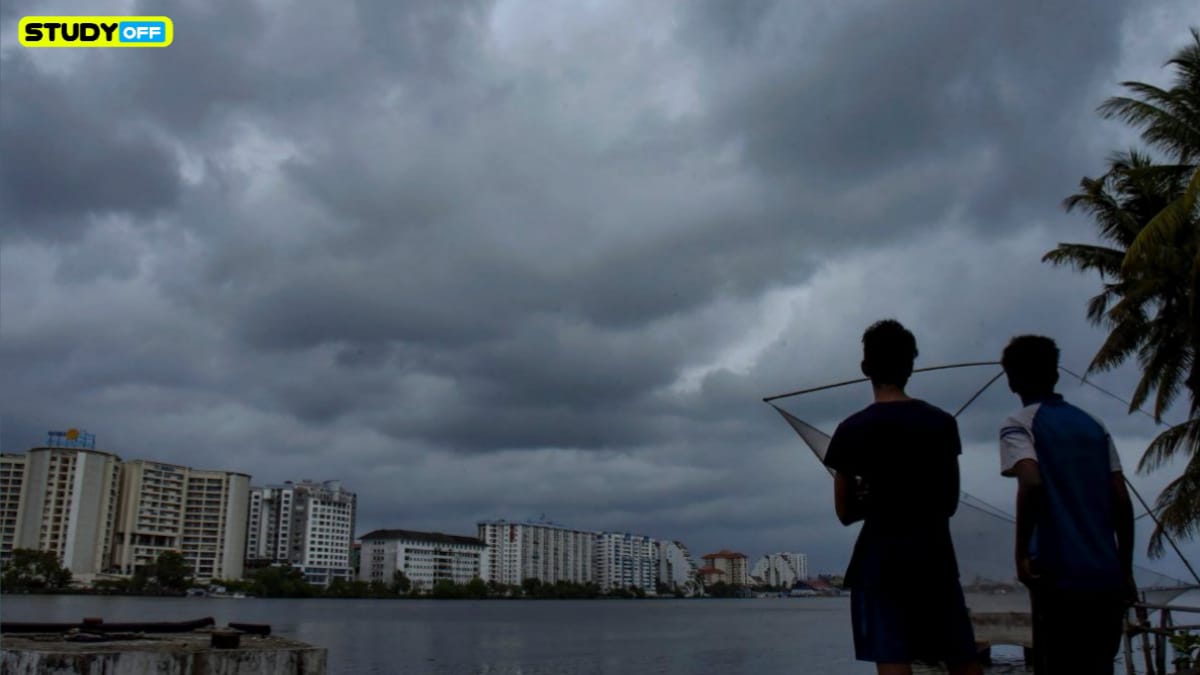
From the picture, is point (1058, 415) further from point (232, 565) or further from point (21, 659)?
point (232, 565)

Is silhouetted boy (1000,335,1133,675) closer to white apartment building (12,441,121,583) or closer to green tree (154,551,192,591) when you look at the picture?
green tree (154,551,192,591)

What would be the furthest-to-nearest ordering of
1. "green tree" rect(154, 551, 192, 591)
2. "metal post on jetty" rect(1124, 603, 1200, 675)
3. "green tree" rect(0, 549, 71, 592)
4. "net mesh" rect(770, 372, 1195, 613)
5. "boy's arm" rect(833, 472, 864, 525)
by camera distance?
"green tree" rect(154, 551, 192, 591) < "green tree" rect(0, 549, 71, 592) < "net mesh" rect(770, 372, 1195, 613) < "metal post on jetty" rect(1124, 603, 1200, 675) < "boy's arm" rect(833, 472, 864, 525)

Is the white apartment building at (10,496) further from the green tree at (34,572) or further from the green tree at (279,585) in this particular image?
the green tree at (279,585)

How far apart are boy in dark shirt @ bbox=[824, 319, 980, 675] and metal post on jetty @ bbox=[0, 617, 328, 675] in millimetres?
6937

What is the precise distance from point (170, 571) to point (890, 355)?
186518 millimetres

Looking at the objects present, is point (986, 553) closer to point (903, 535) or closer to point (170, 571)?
point (903, 535)

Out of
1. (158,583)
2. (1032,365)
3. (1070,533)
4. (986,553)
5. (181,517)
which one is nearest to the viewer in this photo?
(1070,533)

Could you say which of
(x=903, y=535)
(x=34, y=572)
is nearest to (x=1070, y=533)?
(x=903, y=535)

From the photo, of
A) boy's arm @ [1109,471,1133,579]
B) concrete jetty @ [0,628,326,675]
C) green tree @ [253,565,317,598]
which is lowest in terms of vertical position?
green tree @ [253,565,317,598]

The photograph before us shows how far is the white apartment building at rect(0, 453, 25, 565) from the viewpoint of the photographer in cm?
17016

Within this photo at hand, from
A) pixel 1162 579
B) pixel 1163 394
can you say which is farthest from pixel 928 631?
pixel 1163 394

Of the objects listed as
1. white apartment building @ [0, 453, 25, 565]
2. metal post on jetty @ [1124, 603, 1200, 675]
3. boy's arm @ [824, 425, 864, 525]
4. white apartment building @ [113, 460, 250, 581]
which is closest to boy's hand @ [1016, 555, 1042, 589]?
boy's arm @ [824, 425, 864, 525]

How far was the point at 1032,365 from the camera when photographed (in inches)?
A: 155

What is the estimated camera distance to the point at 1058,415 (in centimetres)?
372
